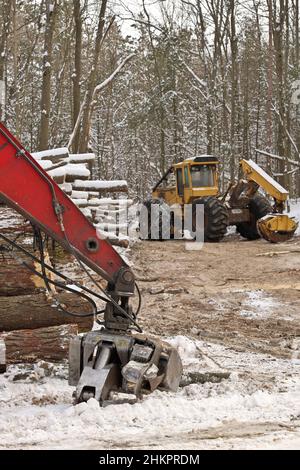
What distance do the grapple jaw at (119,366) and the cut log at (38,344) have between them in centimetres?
88

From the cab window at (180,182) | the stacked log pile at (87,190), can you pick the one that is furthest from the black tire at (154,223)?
the stacked log pile at (87,190)

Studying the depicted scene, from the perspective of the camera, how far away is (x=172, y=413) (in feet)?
16.0

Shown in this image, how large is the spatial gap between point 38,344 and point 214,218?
1170 centimetres

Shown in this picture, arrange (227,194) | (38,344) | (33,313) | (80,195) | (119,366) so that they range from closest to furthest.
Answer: (119,366) → (38,344) → (33,313) → (80,195) → (227,194)

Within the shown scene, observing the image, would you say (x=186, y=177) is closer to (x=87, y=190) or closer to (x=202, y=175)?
(x=202, y=175)

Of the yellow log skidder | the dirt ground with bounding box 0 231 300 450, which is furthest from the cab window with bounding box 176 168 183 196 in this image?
the dirt ground with bounding box 0 231 300 450

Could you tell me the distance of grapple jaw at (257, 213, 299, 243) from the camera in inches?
673

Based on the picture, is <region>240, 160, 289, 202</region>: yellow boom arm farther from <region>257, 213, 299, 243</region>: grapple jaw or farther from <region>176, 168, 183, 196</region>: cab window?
<region>176, 168, 183, 196</region>: cab window

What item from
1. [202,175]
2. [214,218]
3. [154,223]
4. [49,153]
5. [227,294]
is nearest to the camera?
[227,294]

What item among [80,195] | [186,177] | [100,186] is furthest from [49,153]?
[186,177]

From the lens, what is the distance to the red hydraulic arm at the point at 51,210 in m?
4.71
